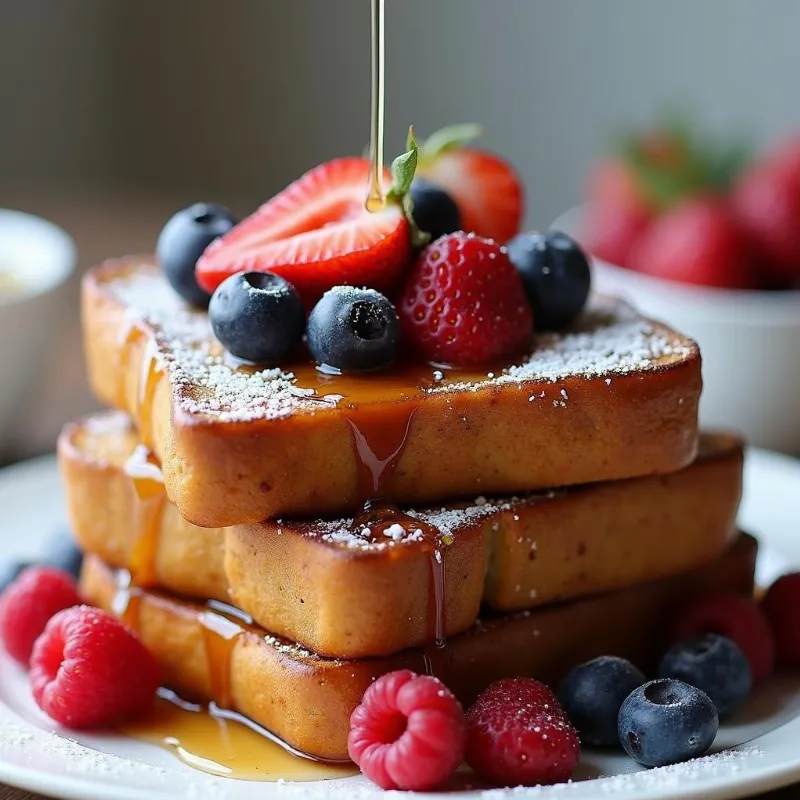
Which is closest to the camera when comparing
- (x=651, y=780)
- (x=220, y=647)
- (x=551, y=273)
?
(x=651, y=780)

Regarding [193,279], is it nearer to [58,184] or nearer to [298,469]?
[298,469]

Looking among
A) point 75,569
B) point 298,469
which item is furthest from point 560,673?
point 75,569

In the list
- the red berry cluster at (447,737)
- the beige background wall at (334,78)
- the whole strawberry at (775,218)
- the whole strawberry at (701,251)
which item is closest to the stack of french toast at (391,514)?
the red berry cluster at (447,737)

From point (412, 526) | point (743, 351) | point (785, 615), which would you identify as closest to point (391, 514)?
point (412, 526)

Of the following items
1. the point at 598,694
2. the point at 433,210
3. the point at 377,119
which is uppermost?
the point at 377,119

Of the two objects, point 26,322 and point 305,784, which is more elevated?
point 26,322

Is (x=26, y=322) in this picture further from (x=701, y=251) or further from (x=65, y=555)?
(x=701, y=251)

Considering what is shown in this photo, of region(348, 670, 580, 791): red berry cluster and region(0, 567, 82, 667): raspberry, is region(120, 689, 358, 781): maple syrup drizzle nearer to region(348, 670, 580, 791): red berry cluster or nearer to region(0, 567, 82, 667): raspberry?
region(348, 670, 580, 791): red berry cluster
